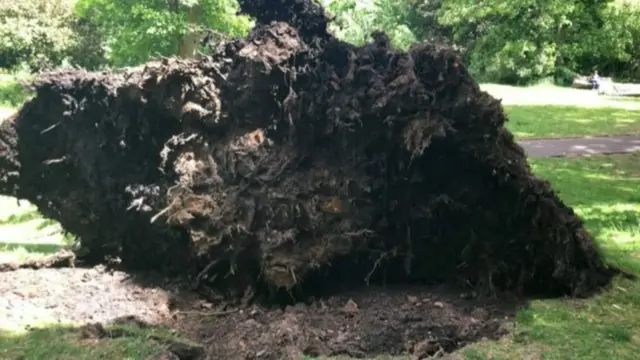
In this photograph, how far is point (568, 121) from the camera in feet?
56.5

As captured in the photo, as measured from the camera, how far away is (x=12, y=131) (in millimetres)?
6336

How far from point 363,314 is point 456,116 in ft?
5.06

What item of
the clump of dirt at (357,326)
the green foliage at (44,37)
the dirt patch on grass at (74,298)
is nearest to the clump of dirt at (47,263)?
the dirt patch on grass at (74,298)

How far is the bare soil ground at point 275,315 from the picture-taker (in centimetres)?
435

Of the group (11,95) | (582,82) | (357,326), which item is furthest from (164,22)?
(582,82)

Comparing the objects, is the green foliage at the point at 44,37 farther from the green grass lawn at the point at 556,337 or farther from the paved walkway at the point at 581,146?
the green grass lawn at the point at 556,337

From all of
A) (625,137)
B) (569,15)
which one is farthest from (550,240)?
(569,15)

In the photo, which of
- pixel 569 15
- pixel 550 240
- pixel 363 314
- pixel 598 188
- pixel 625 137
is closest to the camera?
pixel 363 314

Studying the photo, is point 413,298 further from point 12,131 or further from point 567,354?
point 12,131

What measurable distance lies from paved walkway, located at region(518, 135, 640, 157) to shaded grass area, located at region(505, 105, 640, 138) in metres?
0.58

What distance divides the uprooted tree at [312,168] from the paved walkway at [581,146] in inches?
308

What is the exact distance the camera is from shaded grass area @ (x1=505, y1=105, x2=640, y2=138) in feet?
50.6

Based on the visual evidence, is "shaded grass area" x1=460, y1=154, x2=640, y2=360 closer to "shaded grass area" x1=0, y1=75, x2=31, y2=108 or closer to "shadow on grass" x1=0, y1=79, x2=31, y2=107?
"shaded grass area" x1=0, y1=75, x2=31, y2=108

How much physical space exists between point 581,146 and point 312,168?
9799 millimetres
